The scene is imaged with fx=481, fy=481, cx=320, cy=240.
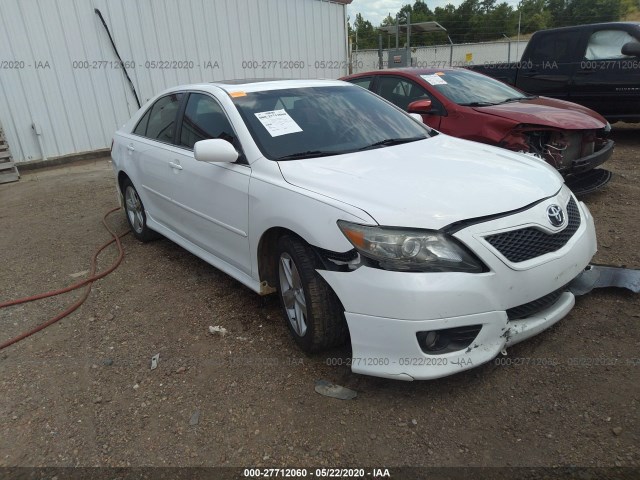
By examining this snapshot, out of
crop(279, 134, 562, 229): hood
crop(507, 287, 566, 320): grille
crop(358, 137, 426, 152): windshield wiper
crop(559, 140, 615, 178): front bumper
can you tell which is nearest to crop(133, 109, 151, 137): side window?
crop(279, 134, 562, 229): hood

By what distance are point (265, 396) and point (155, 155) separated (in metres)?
2.52

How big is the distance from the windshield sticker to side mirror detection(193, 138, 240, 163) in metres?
3.39

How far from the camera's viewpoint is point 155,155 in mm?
4188

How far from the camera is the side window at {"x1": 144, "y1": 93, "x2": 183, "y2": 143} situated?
4.09 m

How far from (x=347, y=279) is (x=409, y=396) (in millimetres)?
714

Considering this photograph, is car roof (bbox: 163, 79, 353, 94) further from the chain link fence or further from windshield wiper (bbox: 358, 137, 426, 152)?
the chain link fence

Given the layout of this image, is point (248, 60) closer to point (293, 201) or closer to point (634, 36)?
point (634, 36)

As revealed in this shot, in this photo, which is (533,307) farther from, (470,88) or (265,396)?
(470,88)

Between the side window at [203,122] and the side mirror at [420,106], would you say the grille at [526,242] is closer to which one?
the side window at [203,122]

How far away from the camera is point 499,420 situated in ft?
7.50

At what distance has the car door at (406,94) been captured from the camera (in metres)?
5.43

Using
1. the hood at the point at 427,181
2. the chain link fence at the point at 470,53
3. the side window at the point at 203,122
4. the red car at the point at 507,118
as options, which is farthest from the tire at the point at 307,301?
the chain link fence at the point at 470,53

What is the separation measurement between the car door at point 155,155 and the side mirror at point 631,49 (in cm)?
652

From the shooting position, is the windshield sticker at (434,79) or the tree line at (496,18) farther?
the tree line at (496,18)
